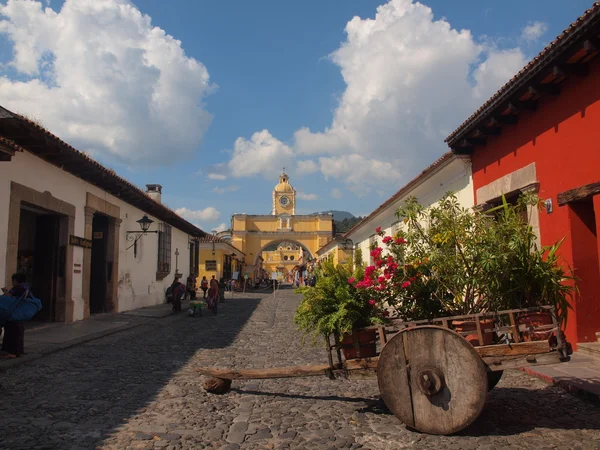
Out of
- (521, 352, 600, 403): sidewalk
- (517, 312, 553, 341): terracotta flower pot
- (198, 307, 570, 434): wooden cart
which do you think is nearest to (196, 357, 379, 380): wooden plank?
(198, 307, 570, 434): wooden cart

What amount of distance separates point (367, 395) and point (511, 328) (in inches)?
68.3

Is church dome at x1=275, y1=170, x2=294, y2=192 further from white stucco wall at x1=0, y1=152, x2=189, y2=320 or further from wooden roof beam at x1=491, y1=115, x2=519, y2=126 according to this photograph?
wooden roof beam at x1=491, y1=115, x2=519, y2=126

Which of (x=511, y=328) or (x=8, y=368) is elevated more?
(x=511, y=328)

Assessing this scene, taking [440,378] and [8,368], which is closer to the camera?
[440,378]

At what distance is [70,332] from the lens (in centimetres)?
886

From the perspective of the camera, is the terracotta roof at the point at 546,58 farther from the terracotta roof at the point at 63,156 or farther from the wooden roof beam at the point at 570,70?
the terracotta roof at the point at 63,156

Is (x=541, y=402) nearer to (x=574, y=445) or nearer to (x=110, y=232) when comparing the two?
(x=574, y=445)

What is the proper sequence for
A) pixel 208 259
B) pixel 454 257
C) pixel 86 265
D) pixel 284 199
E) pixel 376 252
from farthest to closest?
pixel 284 199 < pixel 208 259 < pixel 86 265 < pixel 454 257 < pixel 376 252

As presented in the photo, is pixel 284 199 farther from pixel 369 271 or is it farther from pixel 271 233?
pixel 369 271

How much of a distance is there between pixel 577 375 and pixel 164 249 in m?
15.0

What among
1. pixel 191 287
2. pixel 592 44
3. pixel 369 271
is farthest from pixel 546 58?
pixel 191 287

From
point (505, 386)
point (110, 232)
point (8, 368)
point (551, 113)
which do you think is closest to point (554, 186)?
point (551, 113)

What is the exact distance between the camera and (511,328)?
11.5 ft

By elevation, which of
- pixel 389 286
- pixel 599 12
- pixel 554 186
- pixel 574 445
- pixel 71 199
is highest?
pixel 599 12
